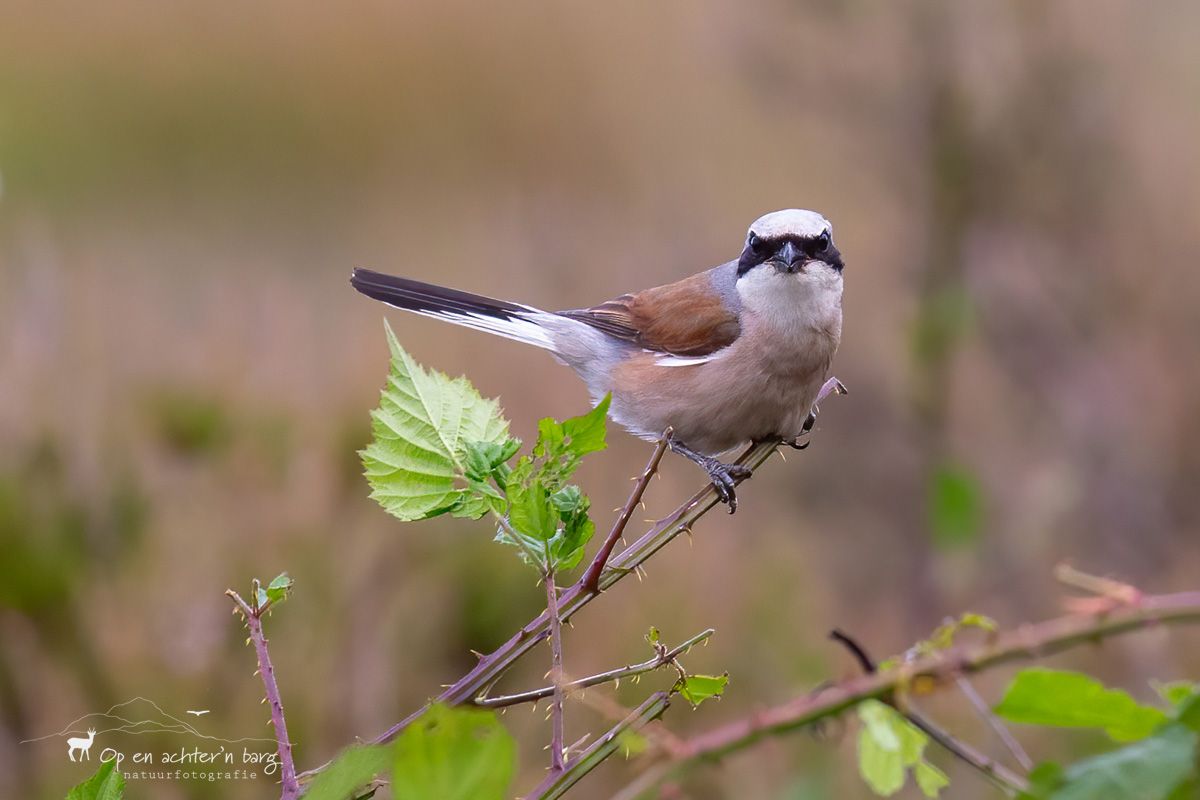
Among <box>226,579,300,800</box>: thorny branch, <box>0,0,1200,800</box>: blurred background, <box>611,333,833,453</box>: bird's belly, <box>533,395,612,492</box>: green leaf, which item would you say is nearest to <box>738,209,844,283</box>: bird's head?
<box>611,333,833,453</box>: bird's belly

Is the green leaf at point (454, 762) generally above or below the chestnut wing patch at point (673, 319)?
below

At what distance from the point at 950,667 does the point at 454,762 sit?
0.88 ft

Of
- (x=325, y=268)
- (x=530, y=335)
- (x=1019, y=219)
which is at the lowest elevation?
(x=530, y=335)

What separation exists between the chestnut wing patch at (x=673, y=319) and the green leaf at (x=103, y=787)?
9.75 feet

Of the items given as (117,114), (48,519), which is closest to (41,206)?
(117,114)

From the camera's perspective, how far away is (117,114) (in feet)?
41.9

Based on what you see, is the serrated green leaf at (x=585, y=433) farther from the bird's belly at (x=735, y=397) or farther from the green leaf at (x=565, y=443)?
the bird's belly at (x=735, y=397)

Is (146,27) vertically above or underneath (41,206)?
above

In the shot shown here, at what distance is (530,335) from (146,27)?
10.9 m

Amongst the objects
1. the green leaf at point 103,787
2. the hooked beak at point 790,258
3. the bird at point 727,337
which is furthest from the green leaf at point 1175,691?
the hooked beak at point 790,258

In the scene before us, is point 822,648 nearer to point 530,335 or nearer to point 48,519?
point 530,335

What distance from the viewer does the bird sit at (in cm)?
349

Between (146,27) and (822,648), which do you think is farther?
(146,27)

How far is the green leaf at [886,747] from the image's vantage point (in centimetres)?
80
